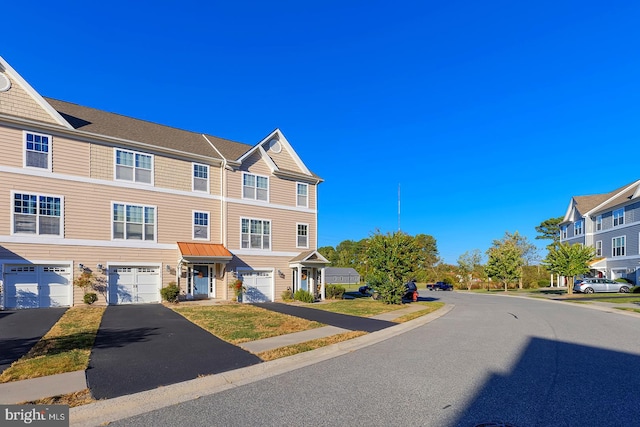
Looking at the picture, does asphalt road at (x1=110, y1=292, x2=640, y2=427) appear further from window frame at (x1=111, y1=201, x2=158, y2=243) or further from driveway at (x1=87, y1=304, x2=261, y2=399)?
window frame at (x1=111, y1=201, x2=158, y2=243)

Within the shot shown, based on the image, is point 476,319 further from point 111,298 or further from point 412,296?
point 111,298

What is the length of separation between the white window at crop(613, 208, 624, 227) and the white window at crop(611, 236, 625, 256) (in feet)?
5.19

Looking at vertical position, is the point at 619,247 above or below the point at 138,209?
below

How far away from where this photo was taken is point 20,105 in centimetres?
1762

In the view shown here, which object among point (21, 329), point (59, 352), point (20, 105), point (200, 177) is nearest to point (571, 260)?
point (200, 177)

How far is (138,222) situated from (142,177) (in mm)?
2487

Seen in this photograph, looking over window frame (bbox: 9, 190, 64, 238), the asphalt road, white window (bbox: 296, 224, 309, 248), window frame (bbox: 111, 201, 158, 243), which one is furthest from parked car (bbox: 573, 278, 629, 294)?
window frame (bbox: 9, 190, 64, 238)

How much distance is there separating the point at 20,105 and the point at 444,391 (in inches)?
835

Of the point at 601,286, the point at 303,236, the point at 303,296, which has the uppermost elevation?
the point at 303,236

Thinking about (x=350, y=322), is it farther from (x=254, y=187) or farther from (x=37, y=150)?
(x=37, y=150)

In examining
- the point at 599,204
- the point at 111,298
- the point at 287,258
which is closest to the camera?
the point at 111,298

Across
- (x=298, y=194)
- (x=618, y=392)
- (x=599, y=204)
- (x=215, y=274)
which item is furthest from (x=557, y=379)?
(x=599, y=204)

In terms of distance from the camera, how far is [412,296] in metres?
27.6

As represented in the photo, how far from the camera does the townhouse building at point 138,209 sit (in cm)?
1742
